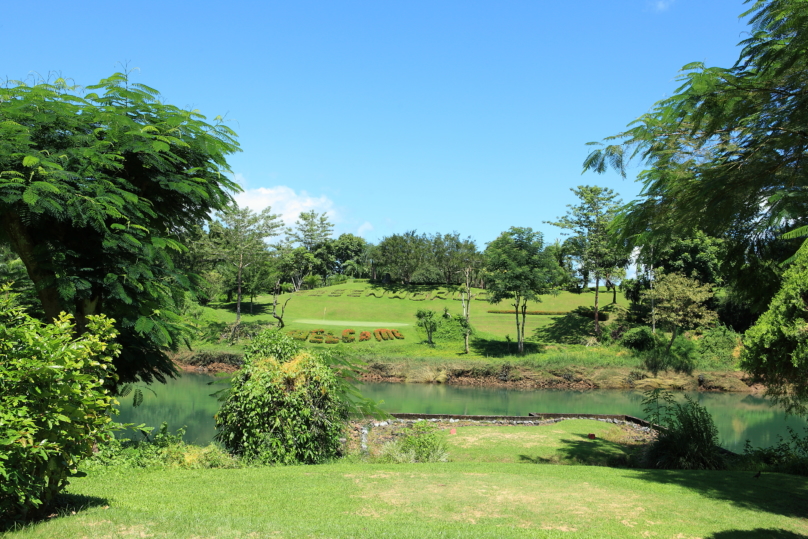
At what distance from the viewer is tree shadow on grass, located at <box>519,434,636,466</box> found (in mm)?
12461

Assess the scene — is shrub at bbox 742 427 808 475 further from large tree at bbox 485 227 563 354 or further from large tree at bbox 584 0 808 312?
large tree at bbox 485 227 563 354

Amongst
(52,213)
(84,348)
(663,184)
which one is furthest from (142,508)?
(663,184)

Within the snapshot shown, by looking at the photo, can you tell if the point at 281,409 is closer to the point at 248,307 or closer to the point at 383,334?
the point at 383,334

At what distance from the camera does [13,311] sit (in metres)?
5.00

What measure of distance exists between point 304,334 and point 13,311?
115 feet

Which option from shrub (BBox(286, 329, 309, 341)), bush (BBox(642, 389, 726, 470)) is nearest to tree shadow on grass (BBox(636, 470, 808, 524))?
bush (BBox(642, 389, 726, 470))

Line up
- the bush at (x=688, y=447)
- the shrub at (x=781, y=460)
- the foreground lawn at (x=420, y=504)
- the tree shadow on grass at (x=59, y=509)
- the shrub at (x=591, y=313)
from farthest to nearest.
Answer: the shrub at (x=591, y=313), the bush at (x=688, y=447), the shrub at (x=781, y=460), the foreground lawn at (x=420, y=504), the tree shadow on grass at (x=59, y=509)

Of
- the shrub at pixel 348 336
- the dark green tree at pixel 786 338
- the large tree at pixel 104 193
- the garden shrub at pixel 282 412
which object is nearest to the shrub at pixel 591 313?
the shrub at pixel 348 336

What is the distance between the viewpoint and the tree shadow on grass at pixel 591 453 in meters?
12.5

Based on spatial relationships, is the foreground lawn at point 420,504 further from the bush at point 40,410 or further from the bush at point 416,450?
the bush at point 416,450

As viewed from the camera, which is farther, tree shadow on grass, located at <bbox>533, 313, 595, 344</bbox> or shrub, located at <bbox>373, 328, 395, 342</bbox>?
tree shadow on grass, located at <bbox>533, 313, 595, 344</bbox>

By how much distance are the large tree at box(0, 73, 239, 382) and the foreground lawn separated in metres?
2.84

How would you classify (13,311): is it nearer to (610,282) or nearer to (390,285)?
(610,282)

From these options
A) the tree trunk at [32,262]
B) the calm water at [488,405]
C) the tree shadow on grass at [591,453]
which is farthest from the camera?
the calm water at [488,405]
